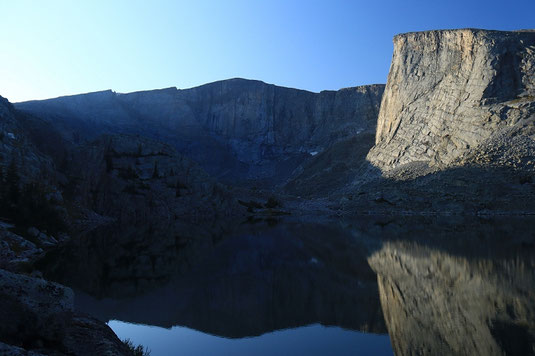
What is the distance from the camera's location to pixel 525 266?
17.3 m

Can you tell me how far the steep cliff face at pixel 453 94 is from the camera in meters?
67.1

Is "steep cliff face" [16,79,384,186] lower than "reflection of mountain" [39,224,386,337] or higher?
higher

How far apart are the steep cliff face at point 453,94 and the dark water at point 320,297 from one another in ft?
151

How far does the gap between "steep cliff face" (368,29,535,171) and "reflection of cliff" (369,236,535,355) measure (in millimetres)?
49684

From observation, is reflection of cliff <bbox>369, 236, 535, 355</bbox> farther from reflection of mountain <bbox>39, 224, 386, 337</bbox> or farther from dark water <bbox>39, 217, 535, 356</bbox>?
reflection of mountain <bbox>39, 224, 386, 337</bbox>

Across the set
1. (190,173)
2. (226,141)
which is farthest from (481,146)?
(226,141)

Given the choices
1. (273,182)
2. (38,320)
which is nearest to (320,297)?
(38,320)

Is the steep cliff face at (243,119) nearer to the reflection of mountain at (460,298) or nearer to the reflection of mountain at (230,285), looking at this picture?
the reflection of mountain at (230,285)

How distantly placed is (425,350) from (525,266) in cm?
1067

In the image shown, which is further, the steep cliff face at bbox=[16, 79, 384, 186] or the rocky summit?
the steep cliff face at bbox=[16, 79, 384, 186]

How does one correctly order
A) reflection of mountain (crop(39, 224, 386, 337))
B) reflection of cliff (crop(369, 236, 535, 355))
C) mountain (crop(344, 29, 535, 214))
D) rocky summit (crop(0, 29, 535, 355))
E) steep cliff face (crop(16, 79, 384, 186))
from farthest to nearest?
steep cliff face (crop(16, 79, 384, 186)) < mountain (crop(344, 29, 535, 214)) < reflection of mountain (crop(39, 224, 386, 337)) < rocky summit (crop(0, 29, 535, 355)) < reflection of cliff (crop(369, 236, 535, 355))

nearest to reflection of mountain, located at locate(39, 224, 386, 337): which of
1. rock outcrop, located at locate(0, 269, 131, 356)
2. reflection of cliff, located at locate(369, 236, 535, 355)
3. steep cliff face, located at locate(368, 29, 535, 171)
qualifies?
reflection of cliff, located at locate(369, 236, 535, 355)

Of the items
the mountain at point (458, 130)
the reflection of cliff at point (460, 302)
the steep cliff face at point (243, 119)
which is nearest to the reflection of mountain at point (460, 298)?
the reflection of cliff at point (460, 302)

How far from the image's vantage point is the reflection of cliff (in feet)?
31.7
